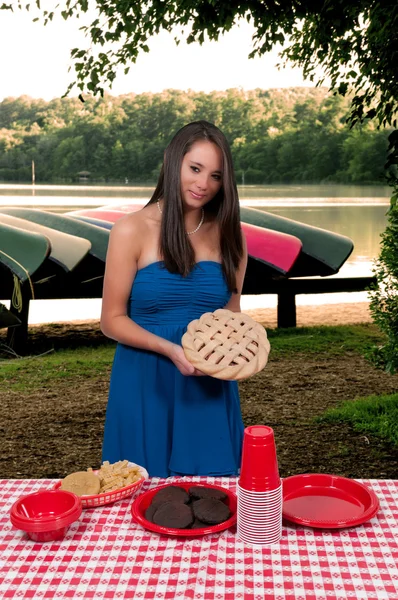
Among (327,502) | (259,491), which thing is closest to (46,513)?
(259,491)

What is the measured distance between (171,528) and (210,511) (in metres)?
0.08

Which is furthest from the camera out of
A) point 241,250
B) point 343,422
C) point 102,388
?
point 102,388

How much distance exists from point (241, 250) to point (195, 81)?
13044mm

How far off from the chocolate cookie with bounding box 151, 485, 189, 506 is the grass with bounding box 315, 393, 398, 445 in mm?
2817

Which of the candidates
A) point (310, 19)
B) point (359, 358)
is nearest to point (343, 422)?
point (359, 358)

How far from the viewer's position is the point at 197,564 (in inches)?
48.6

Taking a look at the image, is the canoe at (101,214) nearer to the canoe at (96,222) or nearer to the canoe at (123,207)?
the canoe at (123,207)

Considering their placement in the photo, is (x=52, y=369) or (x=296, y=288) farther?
(x=296, y=288)

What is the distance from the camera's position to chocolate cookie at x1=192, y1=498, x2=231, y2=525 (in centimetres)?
133

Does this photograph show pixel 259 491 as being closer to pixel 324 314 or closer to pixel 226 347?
pixel 226 347

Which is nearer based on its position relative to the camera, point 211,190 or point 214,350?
point 214,350

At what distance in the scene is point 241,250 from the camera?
6.61ft

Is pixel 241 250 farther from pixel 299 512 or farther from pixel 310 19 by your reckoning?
pixel 310 19

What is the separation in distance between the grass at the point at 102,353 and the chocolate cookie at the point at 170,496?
3.80m
